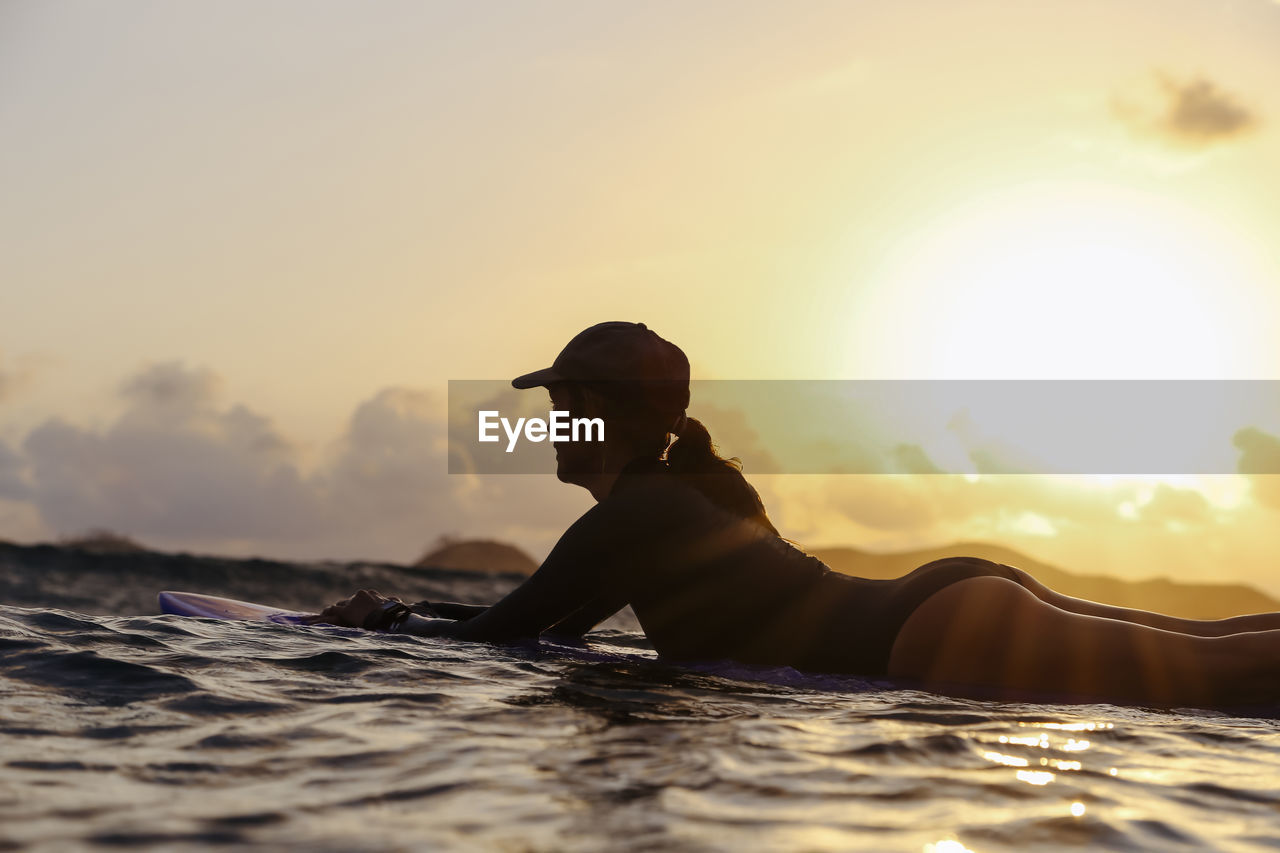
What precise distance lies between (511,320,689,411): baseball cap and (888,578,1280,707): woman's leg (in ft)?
4.30

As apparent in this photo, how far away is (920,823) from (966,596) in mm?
1378

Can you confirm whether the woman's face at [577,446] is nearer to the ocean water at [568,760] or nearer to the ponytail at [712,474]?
the ponytail at [712,474]

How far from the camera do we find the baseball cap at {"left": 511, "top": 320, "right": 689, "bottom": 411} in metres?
4.13

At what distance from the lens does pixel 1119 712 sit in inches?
138

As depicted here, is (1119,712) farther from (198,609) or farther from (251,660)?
(198,609)

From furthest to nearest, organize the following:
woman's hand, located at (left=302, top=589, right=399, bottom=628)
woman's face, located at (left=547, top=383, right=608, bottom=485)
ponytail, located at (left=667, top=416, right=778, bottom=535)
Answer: woman's hand, located at (left=302, top=589, right=399, bottom=628) < woman's face, located at (left=547, top=383, right=608, bottom=485) < ponytail, located at (left=667, top=416, right=778, bottom=535)

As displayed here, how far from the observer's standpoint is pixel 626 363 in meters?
4.12

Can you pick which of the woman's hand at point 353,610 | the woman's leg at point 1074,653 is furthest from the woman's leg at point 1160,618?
the woman's hand at point 353,610

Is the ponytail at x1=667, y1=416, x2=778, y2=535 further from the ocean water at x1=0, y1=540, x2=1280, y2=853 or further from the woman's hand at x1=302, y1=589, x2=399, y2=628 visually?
the woman's hand at x1=302, y1=589, x2=399, y2=628

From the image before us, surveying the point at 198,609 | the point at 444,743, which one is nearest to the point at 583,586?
the point at 444,743

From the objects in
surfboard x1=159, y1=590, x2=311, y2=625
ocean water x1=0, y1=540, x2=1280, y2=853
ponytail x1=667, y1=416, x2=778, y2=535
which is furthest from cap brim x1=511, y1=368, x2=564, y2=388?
surfboard x1=159, y1=590, x2=311, y2=625

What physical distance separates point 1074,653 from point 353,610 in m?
3.41

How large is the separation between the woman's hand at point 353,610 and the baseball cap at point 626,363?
66.9 inches

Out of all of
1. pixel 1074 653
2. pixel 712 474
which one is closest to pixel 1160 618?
pixel 1074 653
